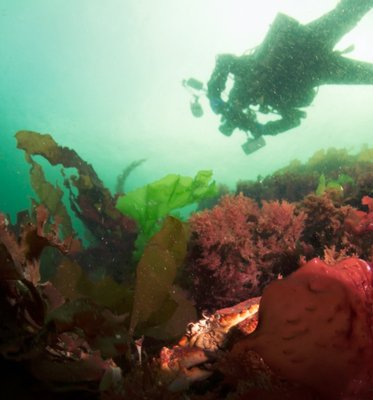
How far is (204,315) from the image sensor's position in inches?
75.2

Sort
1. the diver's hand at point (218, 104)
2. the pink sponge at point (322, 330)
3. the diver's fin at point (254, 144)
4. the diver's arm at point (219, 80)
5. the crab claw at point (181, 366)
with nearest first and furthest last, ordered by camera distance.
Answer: the pink sponge at point (322, 330) < the crab claw at point (181, 366) < the diver's arm at point (219, 80) < the diver's hand at point (218, 104) < the diver's fin at point (254, 144)

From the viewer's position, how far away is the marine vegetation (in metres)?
1.12

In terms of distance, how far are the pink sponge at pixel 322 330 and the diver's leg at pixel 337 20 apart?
8.52 metres

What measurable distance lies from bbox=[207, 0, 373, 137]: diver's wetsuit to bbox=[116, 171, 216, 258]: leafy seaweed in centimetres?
614

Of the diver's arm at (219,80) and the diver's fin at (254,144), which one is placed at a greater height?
the diver's arm at (219,80)

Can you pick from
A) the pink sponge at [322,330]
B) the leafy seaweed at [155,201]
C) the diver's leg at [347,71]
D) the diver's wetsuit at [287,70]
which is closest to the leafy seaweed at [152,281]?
the pink sponge at [322,330]

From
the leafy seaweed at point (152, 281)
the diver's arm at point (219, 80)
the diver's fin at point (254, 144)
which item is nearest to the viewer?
the leafy seaweed at point (152, 281)

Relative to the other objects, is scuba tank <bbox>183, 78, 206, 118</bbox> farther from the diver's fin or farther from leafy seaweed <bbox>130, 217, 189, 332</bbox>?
leafy seaweed <bbox>130, 217, 189, 332</bbox>

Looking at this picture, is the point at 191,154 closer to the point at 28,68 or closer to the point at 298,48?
the point at 28,68

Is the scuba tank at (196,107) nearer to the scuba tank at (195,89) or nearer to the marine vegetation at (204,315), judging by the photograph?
the scuba tank at (195,89)

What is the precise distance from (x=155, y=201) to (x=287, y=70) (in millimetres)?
6637

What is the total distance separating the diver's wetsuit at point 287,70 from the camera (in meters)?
7.85

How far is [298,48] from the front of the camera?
7949 mm

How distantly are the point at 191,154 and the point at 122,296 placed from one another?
307 feet
